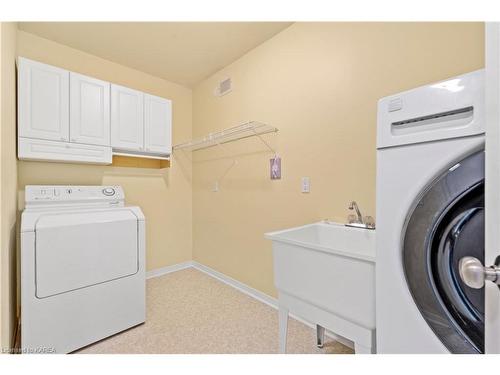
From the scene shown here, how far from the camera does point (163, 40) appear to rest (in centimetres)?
222

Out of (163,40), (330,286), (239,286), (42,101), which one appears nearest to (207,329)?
(239,286)

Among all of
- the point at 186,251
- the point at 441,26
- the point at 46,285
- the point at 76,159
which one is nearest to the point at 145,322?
the point at 46,285

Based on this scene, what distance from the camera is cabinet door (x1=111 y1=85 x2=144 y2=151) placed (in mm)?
2281

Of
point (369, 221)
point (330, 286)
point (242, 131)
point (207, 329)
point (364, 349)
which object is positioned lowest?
point (207, 329)

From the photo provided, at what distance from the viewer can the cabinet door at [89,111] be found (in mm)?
2029

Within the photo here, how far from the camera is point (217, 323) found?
188 cm

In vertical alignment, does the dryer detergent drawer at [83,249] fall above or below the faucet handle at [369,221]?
below

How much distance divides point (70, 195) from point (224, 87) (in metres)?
2.00

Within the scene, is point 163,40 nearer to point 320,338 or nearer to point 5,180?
point 5,180

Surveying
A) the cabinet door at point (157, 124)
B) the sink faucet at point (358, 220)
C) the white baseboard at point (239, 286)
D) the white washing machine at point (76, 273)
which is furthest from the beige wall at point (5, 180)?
the sink faucet at point (358, 220)

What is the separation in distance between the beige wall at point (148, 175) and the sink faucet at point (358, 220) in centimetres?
236

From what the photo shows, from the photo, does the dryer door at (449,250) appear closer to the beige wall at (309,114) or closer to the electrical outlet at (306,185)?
the beige wall at (309,114)
